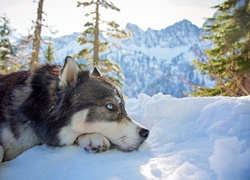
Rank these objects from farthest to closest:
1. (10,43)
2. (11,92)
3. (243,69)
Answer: (10,43) < (243,69) < (11,92)

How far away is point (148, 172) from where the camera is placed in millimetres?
2238

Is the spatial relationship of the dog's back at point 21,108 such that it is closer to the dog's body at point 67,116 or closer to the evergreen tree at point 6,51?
the dog's body at point 67,116

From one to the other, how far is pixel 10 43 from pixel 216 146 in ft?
79.1

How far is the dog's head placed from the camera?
3061 millimetres

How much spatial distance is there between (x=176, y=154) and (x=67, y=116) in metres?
1.49

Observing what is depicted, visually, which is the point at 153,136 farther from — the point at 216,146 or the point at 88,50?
the point at 88,50

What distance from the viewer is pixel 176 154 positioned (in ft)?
8.23

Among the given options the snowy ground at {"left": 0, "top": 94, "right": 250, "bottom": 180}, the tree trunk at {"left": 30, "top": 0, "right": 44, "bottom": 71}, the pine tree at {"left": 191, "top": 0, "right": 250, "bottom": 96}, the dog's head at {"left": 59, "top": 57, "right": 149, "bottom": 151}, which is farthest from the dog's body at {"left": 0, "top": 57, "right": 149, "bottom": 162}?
Result: the tree trunk at {"left": 30, "top": 0, "right": 44, "bottom": 71}

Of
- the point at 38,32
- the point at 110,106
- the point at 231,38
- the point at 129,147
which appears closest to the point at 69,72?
the point at 110,106

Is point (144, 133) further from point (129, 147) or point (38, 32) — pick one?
point (38, 32)

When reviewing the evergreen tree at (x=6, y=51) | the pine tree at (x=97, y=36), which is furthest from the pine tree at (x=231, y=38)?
the evergreen tree at (x=6, y=51)

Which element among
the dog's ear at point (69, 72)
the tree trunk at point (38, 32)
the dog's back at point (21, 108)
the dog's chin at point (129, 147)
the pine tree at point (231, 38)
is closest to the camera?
the dog's chin at point (129, 147)

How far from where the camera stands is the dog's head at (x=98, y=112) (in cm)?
306

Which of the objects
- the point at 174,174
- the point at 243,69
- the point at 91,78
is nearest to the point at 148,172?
the point at 174,174
